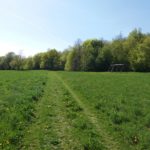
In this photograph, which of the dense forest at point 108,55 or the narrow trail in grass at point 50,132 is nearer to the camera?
the narrow trail in grass at point 50,132

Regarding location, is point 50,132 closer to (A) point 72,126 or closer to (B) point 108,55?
(A) point 72,126

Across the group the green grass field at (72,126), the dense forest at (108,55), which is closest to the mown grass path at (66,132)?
the green grass field at (72,126)

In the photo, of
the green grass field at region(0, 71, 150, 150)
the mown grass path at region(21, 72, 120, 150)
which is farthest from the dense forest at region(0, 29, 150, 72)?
the mown grass path at region(21, 72, 120, 150)

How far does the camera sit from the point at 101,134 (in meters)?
11.4

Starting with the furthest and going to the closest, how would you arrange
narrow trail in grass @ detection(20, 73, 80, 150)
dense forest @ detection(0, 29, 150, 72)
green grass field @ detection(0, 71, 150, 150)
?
dense forest @ detection(0, 29, 150, 72)
green grass field @ detection(0, 71, 150, 150)
narrow trail in grass @ detection(20, 73, 80, 150)

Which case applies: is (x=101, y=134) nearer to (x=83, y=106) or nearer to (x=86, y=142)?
(x=86, y=142)

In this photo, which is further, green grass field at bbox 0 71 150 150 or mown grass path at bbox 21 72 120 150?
green grass field at bbox 0 71 150 150

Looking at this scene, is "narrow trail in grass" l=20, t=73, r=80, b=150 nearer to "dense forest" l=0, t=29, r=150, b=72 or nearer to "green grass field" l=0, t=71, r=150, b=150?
"green grass field" l=0, t=71, r=150, b=150

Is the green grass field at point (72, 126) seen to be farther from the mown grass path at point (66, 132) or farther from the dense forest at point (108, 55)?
the dense forest at point (108, 55)

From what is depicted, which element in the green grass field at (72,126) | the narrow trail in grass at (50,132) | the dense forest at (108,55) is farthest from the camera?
the dense forest at (108,55)

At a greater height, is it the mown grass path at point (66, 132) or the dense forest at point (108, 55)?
the dense forest at point (108, 55)

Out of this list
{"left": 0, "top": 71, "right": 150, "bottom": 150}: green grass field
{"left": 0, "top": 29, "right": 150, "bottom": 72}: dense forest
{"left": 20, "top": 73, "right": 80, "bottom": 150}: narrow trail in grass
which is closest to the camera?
{"left": 20, "top": 73, "right": 80, "bottom": 150}: narrow trail in grass

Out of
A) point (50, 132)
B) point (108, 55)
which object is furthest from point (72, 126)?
point (108, 55)

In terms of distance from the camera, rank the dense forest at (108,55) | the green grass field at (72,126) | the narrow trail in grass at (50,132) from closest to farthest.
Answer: the narrow trail in grass at (50,132), the green grass field at (72,126), the dense forest at (108,55)
